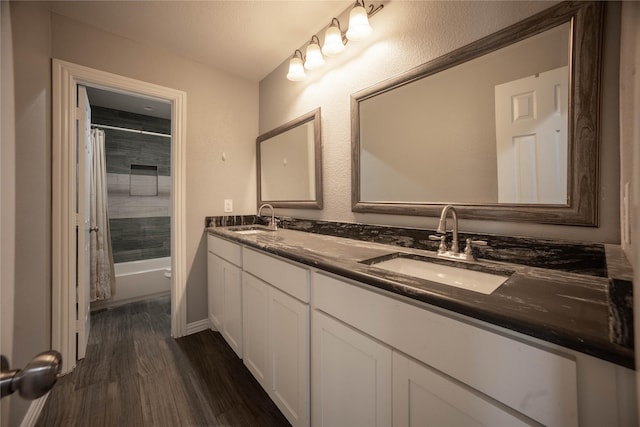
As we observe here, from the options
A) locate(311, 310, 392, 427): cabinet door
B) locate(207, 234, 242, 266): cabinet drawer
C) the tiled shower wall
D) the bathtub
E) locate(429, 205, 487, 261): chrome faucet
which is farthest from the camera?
the tiled shower wall

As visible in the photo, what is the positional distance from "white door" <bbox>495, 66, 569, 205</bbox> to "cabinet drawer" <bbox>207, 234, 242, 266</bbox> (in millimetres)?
1434

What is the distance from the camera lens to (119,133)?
10.5 ft

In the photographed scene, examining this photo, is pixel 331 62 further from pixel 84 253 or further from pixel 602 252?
pixel 84 253

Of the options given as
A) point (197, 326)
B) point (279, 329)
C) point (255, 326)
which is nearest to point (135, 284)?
point (197, 326)

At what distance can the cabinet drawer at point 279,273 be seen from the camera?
1.09m

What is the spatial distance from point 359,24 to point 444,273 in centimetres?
134

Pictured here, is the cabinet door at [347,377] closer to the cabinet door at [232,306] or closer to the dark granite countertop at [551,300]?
the dark granite countertop at [551,300]

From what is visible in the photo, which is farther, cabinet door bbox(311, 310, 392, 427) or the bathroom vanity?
cabinet door bbox(311, 310, 392, 427)

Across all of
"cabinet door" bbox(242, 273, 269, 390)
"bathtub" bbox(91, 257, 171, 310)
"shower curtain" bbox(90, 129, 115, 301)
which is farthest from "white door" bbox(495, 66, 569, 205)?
"shower curtain" bbox(90, 129, 115, 301)

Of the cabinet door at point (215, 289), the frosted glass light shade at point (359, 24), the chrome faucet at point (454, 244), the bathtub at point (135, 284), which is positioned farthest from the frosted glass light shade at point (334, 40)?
the bathtub at point (135, 284)

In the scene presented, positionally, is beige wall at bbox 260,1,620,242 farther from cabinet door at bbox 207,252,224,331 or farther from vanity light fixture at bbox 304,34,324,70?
cabinet door at bbox 207,252,224,331

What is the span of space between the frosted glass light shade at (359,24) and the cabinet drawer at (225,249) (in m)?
1.41

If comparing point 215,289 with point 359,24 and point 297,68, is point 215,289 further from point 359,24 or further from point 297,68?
point 359,24

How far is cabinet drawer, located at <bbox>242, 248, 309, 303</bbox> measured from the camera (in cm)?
109
